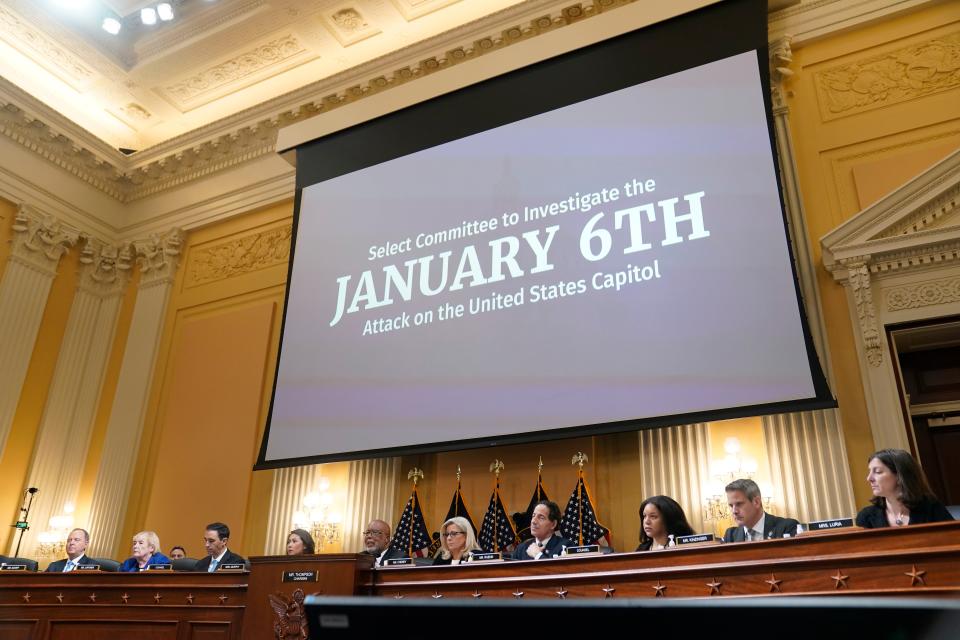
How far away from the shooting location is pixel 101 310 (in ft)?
30.7

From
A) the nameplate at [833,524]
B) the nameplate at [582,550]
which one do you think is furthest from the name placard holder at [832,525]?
the nameplate at [582,550]

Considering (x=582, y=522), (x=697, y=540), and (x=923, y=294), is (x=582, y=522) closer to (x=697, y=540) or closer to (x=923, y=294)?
(x=697, y=540)

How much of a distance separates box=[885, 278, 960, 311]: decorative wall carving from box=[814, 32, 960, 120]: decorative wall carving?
62.6 inches

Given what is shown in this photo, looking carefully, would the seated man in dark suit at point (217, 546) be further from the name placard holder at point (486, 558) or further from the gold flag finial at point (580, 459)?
the gold flag finial at point (580, 459)

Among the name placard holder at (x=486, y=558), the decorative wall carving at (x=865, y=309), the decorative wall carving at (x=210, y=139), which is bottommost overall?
the name placard holder at (x=486, y=558)

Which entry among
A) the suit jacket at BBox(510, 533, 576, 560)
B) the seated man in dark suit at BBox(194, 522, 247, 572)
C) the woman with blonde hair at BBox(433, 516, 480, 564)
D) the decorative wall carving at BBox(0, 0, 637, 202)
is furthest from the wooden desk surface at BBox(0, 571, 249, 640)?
the decorative wall carving at BBox(0, 0, 637, 202)

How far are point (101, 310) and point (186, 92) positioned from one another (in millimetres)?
2864

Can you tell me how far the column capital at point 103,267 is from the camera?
9.32 m

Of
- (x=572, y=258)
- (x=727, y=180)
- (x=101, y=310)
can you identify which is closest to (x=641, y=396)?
(x=572, y=258)

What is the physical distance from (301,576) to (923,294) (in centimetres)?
434

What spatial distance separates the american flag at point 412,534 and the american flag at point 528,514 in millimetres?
785

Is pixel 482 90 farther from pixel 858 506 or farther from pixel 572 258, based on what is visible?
pixel 858 506

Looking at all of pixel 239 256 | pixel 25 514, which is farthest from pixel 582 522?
pixel 25 514

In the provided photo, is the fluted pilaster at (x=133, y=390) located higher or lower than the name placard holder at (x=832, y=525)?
higher
